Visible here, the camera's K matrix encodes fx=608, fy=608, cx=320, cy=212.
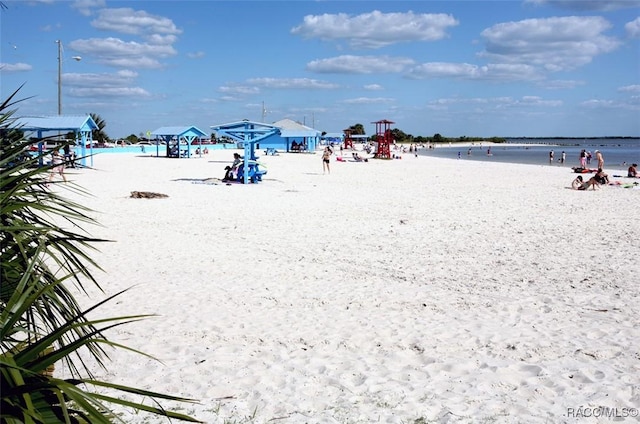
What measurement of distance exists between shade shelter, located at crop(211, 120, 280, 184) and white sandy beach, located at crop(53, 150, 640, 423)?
22.4ft

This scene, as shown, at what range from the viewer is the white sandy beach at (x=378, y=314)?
3988 millimetres

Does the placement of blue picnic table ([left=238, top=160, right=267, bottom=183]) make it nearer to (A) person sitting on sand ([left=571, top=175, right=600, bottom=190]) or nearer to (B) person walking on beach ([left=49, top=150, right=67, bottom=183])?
(A) person sitting on sand ([left=571, top=175, right=600, bottom=190])

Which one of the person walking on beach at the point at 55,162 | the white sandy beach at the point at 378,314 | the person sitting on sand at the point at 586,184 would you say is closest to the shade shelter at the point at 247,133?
the white sandy beach at the point at 378,314

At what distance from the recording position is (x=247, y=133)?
19219 millimetres

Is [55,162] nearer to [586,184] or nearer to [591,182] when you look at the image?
[591,182]

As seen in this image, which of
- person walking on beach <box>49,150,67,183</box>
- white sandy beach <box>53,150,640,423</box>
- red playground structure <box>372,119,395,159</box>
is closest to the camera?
person walking on beach <box>49,150,67,183</box>

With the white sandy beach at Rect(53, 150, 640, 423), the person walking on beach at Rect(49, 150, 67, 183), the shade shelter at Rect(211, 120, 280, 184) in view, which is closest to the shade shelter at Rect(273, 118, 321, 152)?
the shade shelter at Rect(211, 120, 280, 184)

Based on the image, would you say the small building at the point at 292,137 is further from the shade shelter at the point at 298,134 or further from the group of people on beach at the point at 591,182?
the group of people on beach at the point at 591,182

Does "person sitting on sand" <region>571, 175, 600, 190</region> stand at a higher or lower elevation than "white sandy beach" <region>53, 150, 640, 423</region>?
higher

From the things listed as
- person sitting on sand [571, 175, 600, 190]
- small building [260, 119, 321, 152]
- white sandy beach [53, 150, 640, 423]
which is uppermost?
small building [260, 119, 321, 152]

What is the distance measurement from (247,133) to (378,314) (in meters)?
14.0

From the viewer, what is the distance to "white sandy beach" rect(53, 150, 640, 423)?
399 centimetres

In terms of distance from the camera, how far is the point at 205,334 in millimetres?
5281

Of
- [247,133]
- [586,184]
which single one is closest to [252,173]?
[247,133]
